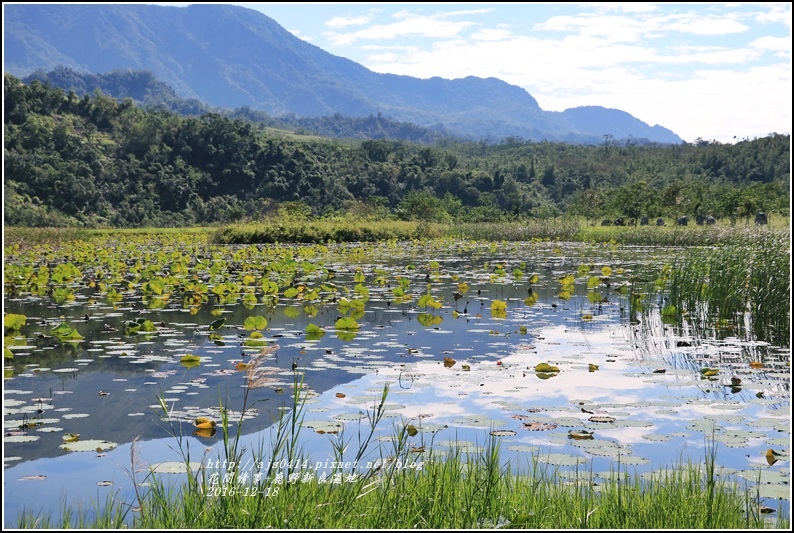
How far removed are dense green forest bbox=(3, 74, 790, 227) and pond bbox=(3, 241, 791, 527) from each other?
2623 centimetres

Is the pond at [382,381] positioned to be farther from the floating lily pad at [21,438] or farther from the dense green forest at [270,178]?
the dense green forest at [270,178]

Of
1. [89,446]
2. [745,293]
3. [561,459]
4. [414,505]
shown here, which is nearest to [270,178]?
[745,293]

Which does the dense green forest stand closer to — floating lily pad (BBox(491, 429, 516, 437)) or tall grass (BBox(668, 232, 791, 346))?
tall grass (BBox(668, 232, 791, 346))

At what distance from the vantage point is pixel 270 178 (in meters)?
53.1

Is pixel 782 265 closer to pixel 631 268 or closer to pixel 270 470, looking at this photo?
pixel 270 470

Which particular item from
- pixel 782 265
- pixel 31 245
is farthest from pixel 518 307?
pixel 31 245

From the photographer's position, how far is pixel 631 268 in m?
16.7

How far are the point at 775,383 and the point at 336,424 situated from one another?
11.3 feet

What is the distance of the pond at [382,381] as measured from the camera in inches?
168

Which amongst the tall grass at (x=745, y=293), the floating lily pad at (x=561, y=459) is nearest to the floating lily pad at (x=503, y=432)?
the floating lily pad at (x=561, y=459)

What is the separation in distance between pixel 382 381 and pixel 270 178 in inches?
1896

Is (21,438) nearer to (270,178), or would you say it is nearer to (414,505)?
(414,505)

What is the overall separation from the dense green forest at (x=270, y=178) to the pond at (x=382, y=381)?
26229 mm

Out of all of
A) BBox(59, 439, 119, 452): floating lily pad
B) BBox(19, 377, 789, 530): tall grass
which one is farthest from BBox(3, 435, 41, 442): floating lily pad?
BBox(19, 377, 789, 530): tall grass
